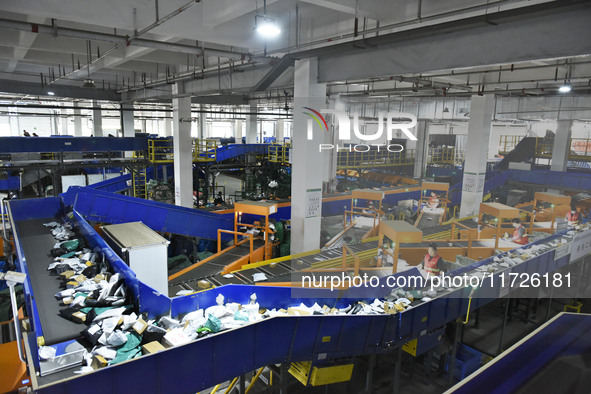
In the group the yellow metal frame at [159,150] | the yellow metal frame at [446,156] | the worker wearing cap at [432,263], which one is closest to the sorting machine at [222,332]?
the worker wearing cap at [432,263]

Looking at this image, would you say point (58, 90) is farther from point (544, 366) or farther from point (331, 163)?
point (544, 366)

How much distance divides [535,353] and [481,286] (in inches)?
192

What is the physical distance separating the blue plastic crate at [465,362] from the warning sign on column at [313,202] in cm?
430

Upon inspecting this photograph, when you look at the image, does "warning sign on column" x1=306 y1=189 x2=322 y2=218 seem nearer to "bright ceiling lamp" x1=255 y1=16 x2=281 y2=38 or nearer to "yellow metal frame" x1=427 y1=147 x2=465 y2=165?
"bright ceiling lamp" x1=255 y1=16 x2=281 y2=38

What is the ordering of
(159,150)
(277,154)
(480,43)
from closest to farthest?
1. (480,43)
2. (159,150)
3. (277,154)

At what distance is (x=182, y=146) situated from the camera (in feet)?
45.4

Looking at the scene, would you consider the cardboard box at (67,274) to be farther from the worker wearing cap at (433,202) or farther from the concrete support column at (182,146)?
the worker wearing cap at (433,202)

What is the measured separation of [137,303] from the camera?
456cm

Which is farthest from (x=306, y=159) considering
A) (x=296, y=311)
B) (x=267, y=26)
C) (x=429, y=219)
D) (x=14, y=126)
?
(x=14, y=126)

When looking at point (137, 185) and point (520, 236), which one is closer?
point (520, 236)

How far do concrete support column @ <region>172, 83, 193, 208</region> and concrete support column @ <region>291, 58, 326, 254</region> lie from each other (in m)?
6.03

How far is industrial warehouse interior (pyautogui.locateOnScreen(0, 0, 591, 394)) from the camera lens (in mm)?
4047

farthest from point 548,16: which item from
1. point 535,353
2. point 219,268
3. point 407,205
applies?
point 407,205

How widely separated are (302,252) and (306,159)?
2314mm
